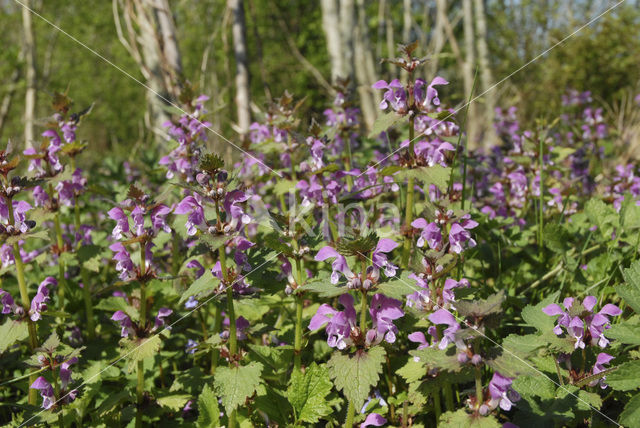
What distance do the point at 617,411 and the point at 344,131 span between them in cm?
257

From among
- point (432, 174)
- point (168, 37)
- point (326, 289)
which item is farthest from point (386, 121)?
point (168, 37)

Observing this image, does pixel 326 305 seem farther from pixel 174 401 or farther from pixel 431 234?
pixel 174 401

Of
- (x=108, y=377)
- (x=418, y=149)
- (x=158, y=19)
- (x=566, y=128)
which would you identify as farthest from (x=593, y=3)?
(x=108, y=377)

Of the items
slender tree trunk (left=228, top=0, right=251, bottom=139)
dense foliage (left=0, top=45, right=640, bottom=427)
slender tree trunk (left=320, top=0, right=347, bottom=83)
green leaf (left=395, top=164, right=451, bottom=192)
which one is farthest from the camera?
slender tree trunk (left=320, top=0, right=347, bottom=83)

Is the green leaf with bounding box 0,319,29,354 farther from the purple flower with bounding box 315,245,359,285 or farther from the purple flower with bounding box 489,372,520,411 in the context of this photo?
the purple flower with bounding box 489,372,520,411

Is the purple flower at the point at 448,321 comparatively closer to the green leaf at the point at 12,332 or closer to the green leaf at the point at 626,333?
the green leaf at the point at 626,333

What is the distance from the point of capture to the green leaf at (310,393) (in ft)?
6.77

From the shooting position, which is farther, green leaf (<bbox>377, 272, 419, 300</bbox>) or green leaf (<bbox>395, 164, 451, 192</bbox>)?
green leaf (<bbox>395, 164, 451, 192</bbox>)

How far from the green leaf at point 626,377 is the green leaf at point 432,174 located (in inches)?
38.5

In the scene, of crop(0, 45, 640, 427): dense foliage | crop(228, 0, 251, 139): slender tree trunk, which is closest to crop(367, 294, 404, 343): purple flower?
crop(0, 45, 640, 427): dense foliage

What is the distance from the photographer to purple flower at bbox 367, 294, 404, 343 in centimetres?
176

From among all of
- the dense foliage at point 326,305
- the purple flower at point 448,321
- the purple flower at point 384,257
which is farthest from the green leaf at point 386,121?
the purple flower at point 448,321

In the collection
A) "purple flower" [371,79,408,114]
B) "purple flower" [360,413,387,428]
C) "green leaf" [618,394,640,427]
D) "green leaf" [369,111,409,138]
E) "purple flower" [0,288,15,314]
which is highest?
"purple flower" [371,79,408,114]

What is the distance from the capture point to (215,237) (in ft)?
6.49
